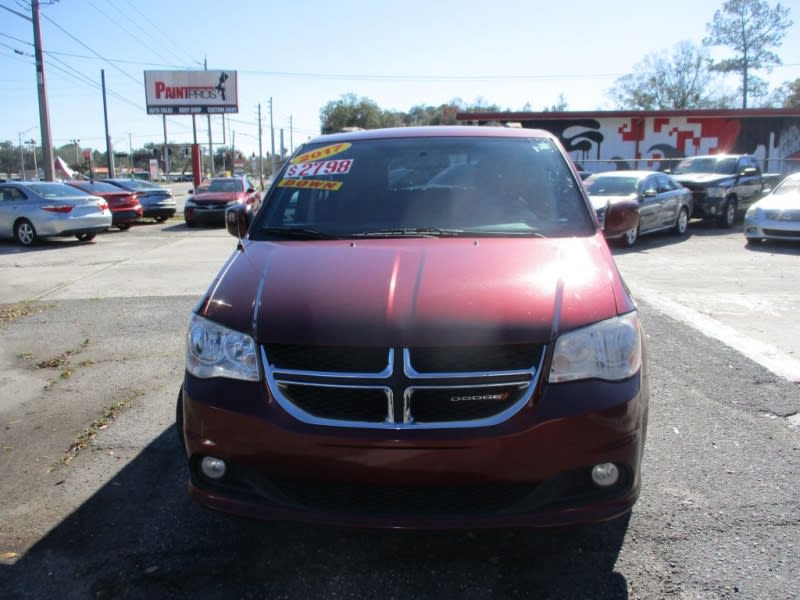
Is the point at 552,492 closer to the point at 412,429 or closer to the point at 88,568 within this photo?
the point at 412,429

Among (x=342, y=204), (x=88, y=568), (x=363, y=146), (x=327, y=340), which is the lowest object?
(x=88, y=568)

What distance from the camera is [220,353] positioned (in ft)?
8.63

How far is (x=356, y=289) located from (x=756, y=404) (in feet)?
10.6

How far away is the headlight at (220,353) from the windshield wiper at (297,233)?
84cm

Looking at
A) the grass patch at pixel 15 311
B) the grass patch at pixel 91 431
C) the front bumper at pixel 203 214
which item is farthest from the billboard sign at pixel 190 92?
the grass patch at pixel 91 431

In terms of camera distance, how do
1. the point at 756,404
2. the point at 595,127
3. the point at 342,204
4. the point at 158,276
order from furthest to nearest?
the point at 595,127
the point at 158,276
the point at 756,404
the point at 342,204

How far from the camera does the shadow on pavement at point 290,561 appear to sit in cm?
258

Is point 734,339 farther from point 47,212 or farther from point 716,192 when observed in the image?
point 47,212

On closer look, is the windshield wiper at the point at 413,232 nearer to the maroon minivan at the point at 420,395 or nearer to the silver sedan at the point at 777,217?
the maroon minivan at the point at 420,395

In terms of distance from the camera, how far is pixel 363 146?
4105mm

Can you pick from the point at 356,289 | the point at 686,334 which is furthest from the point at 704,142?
the point at 356,289

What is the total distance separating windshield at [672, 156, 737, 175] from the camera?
679 inches

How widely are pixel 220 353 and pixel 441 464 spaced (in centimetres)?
97

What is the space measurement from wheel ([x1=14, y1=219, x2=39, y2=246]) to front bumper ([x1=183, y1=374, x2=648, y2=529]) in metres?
15.1
